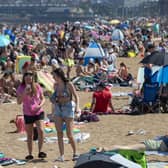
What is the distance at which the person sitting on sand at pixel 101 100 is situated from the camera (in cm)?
1089

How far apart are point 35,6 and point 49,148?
101399mm

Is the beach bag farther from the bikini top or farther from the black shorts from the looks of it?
the bikini top

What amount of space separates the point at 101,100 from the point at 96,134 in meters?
1.70

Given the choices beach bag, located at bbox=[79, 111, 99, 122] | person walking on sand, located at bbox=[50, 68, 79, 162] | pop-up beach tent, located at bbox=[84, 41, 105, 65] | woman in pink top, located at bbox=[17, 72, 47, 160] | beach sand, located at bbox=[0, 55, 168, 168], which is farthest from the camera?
pop-up beach tent, located at bbox=[84, 41, 105, 65]

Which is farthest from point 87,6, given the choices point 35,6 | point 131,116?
point 131,116

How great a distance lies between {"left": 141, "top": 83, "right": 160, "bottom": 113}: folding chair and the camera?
11141 mm

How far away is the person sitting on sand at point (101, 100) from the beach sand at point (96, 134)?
0.26 metres

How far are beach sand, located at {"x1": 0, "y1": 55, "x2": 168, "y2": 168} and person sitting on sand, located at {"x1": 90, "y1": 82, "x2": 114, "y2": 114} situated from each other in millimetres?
263

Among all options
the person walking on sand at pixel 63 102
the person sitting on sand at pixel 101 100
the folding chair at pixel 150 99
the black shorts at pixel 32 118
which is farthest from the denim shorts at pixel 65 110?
the folding chair at pixel 150 99

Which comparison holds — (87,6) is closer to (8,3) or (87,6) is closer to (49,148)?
(8,3)

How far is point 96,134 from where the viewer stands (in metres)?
9.38

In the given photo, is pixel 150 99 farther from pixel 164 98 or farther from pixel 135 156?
pixel 135 156

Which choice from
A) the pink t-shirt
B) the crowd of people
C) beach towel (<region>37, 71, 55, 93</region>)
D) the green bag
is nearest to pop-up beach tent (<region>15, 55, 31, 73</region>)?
the crowd of people

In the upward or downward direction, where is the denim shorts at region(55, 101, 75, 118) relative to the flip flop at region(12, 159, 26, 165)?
upward
